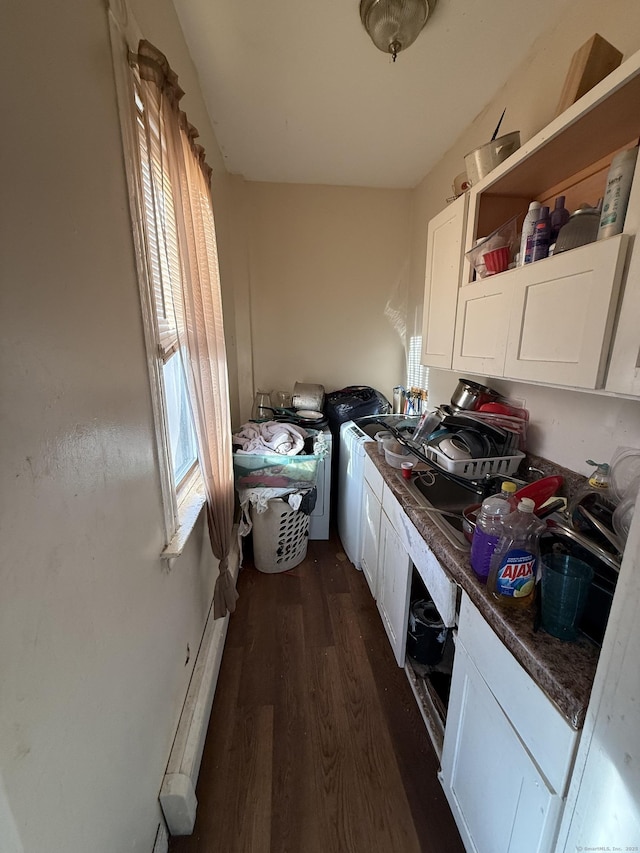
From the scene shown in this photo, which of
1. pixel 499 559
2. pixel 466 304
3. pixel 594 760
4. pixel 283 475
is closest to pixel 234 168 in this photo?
pixel 466 304

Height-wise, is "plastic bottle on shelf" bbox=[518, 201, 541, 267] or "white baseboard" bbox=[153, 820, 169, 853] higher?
"plastic bottle on shelf" bbox=[518, 201, 541, 267]

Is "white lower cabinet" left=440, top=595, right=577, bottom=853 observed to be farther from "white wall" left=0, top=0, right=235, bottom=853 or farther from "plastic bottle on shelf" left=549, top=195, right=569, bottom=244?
"plastic bottle on shelf" left=549, top=195, right=569, bottom=244

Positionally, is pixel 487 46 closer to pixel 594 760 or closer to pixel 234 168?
pixel 234 168

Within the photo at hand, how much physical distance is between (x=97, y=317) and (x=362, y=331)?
219 centimetres

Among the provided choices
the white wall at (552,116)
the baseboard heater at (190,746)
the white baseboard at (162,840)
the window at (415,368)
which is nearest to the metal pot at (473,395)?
the white wall at (552,116)

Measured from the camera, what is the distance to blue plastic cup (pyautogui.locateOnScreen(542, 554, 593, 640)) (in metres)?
0.61

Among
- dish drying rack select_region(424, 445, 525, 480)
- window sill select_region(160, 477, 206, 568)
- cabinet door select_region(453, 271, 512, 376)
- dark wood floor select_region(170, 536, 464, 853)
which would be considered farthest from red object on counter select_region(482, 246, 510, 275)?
dark wood floor select_region(170, 536, 464, 853)

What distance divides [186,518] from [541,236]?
1451mm

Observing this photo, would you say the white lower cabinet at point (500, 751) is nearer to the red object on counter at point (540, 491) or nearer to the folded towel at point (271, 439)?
the red object on counter at point (540, 491)

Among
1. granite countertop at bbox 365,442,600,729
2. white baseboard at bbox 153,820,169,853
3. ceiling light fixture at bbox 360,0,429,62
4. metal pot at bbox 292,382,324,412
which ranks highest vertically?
ceiling light fixture at bbox 360,0,429,62

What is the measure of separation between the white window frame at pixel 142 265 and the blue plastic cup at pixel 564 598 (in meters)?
0.94

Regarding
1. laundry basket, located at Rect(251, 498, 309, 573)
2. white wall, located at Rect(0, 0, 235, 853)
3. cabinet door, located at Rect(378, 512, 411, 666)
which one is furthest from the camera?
laundry basket, located at Rect(251, 498, 309, 573)

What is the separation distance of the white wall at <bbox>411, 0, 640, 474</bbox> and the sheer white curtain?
4.29 feet

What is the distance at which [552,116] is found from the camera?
117 cm
